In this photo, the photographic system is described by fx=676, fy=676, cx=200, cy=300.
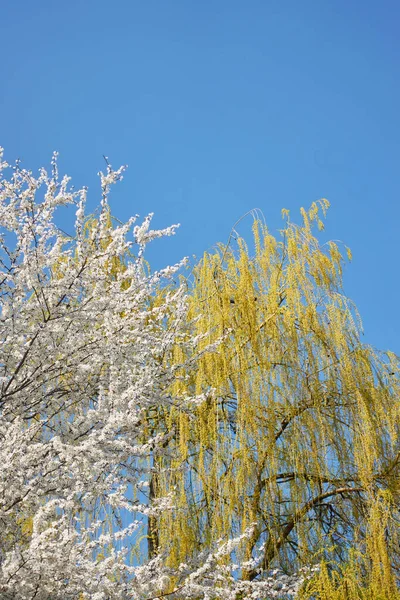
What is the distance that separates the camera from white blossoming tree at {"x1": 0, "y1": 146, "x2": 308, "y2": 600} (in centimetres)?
304

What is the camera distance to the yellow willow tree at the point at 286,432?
4.90m

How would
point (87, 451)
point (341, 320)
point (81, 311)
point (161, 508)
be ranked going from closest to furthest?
point (87, 451), point (161, 508), point (81, 311), point (341, 320)

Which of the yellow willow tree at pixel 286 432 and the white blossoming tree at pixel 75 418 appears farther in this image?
the yellow willow tree at pixel 286 432

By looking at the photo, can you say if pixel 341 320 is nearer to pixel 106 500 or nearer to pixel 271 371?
pixel 271 371

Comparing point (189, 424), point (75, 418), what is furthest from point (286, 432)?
point (75, 418)

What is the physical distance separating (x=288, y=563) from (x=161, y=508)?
2.12m

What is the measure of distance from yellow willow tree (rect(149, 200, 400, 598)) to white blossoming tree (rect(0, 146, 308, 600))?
31.3 inches

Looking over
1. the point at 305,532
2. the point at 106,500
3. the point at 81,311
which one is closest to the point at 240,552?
the point at 305,532

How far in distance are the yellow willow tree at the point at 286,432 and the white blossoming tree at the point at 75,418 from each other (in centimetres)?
79

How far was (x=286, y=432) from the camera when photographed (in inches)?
209

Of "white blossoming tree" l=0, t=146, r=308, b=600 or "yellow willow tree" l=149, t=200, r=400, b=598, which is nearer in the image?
"white blossoming tree" l=0, t=146, r=308, b=600

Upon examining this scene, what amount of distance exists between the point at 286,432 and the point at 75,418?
7.12 feet

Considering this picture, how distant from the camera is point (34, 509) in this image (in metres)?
3.18

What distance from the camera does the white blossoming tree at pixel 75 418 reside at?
3.04 metres
